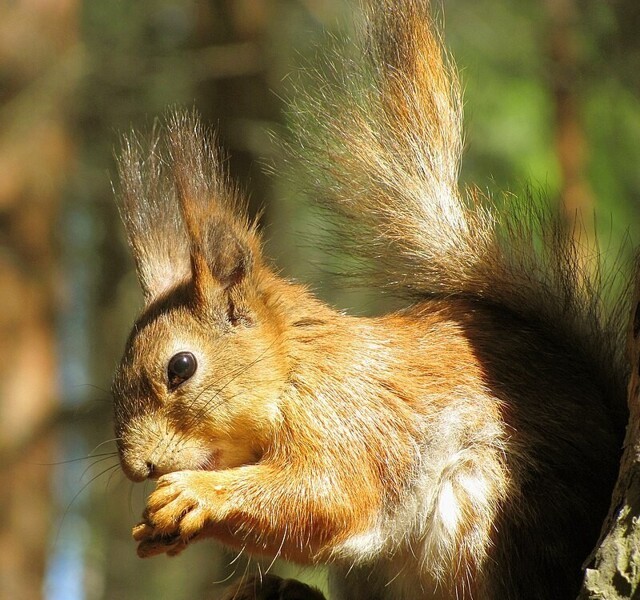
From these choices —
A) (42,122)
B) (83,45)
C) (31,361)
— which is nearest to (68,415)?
(31,361)

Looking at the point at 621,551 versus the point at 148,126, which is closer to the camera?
the point at 621,551

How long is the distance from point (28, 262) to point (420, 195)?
4.31 metres

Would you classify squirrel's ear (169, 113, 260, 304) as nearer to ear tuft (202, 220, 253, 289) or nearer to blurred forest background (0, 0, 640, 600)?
ear tuft (202, 220, 253, 289)

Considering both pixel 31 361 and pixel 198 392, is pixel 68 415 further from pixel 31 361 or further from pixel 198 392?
pixel 198 392

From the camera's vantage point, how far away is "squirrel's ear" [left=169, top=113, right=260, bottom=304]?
8.64ft

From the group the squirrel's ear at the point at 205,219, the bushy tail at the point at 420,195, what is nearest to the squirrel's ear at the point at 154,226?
the squirrel's ear at the point at 205,219

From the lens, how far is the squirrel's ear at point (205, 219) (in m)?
2.63

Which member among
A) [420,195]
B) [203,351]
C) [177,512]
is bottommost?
[177,512]

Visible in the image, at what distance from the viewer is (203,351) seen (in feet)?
8.69

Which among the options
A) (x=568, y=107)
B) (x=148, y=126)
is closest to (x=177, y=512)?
(x=148, y=126)

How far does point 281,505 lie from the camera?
2.44 meters

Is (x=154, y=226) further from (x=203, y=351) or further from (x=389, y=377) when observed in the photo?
(x=389, y=377)

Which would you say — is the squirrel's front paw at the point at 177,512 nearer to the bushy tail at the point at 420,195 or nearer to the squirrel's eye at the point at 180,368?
the squirrel's eye at the point at 180,368

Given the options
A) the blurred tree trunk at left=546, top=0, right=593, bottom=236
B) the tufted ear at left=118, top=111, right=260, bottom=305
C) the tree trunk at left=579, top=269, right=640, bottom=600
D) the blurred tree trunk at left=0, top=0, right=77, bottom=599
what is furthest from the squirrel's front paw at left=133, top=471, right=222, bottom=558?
the blurred tree trunk at left=0, top=0, right=77, bottom=599
